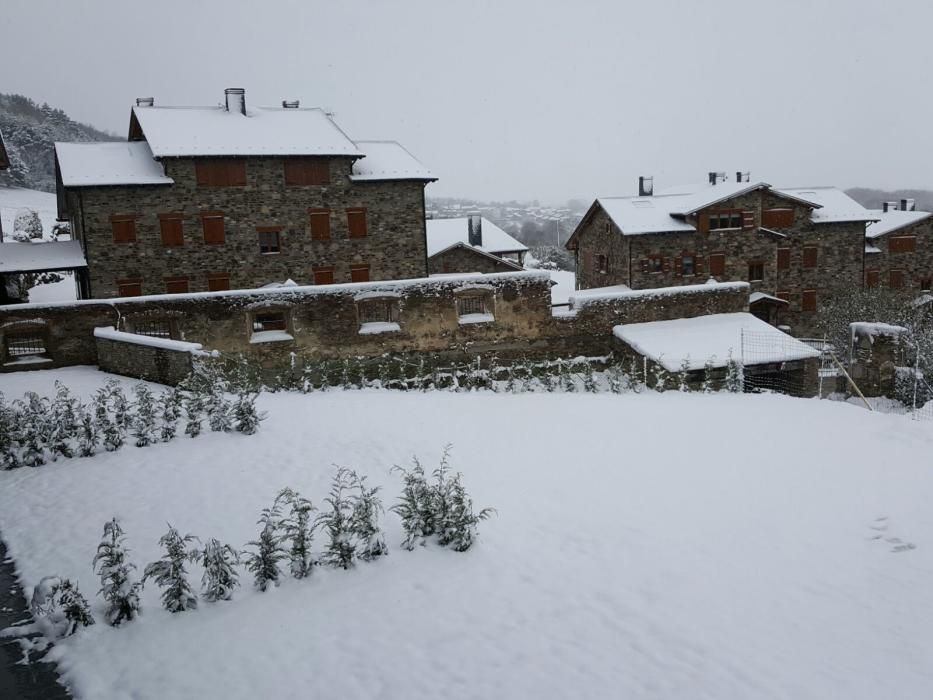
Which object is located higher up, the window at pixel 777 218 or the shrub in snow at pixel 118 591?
the window at pixel 777 218

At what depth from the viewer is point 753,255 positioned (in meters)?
Result: 32.6

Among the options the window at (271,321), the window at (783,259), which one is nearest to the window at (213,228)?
the window at (271,321)

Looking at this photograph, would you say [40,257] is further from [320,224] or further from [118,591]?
[118,591]

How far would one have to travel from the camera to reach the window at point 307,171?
26125 mm

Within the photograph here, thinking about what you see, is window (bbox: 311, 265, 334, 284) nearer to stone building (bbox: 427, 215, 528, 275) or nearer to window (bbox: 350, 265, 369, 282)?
window (bbox: 350, 265, 369, 282)

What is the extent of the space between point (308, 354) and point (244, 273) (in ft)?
23.7

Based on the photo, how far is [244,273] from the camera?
26.2 metres

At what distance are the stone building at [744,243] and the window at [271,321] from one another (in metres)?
15.9

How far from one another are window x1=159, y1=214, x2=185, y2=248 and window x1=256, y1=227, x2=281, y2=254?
265 centimetres

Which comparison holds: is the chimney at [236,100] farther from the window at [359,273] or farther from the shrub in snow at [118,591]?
the shrub in snow at [118,591]

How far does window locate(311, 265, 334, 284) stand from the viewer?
1062 inches

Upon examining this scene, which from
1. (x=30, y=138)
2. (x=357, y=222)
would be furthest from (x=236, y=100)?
(x=30, y=138)

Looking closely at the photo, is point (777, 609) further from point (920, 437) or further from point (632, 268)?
point (632, 268)

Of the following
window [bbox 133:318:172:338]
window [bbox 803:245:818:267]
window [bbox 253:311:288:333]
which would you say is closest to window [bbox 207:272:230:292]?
window [bbox 253:311:288:333]
